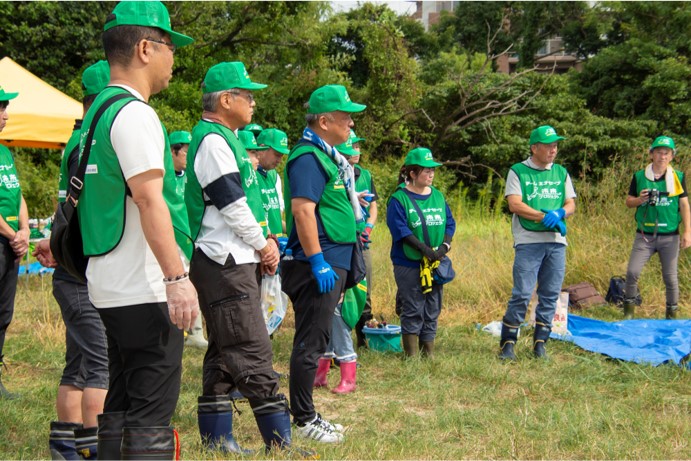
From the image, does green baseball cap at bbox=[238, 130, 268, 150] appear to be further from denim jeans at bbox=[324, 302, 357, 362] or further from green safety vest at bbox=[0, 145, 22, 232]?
green safety vest at bbox=[0, 145, 22, 232]

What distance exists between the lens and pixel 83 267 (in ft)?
9.56

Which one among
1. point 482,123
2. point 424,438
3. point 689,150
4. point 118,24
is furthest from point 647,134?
point 118,24

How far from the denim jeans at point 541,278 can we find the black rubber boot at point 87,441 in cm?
414

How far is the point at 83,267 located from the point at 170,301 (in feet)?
1.73

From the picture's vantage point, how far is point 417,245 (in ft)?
21.5

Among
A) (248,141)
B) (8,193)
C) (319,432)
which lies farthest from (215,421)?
(248,141)

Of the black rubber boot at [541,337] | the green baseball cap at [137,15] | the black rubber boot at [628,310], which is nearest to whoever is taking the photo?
the green baseball cap at [137,15]

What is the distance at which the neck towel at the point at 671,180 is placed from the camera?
842cm

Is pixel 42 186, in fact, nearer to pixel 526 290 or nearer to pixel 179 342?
pixel 526 290

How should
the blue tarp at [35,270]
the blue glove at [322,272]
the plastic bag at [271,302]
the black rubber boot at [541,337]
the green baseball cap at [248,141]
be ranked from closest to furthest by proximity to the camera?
the blue glove at [322,272]
the plastic bag at [271,302]
the green baseball cap at [248,141]
the black rubber boot at [541,337]
the blue tarp at [35,270]

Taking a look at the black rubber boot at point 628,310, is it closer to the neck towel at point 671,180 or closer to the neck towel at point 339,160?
the neck towel at point 671,180

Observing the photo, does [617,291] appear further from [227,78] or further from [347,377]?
[227,78]

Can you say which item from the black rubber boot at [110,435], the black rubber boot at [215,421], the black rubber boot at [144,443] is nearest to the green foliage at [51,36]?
the black rubber boot at [215,421]

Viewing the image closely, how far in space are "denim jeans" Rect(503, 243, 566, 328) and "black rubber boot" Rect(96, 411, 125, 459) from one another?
4.43 m
